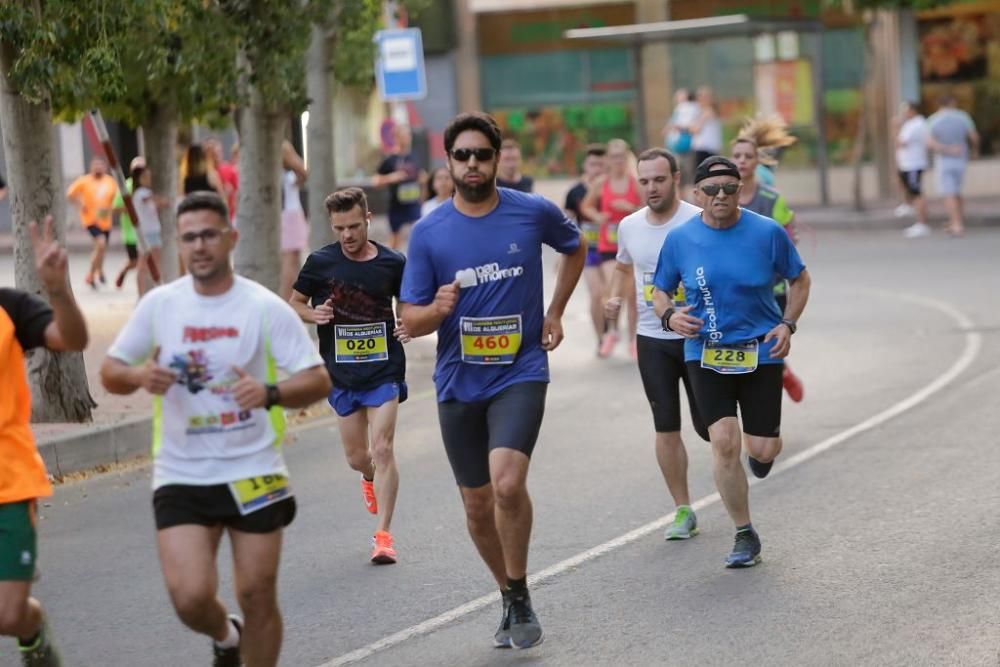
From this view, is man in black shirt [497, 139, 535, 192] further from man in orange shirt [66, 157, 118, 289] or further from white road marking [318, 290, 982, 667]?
man in orange shirt [66, 157, 118, 289]

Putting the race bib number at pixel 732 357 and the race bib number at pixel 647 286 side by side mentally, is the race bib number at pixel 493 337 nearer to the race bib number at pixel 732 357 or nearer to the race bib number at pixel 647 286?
the race bib number at pixel 732 357

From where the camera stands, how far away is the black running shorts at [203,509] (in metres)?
5.75

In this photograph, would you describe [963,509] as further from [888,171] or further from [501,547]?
[888,171]

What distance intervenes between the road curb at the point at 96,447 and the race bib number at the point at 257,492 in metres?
6.24

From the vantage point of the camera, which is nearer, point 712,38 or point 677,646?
point 677,646

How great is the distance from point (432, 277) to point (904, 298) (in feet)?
42.1

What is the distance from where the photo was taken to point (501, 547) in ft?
23.5

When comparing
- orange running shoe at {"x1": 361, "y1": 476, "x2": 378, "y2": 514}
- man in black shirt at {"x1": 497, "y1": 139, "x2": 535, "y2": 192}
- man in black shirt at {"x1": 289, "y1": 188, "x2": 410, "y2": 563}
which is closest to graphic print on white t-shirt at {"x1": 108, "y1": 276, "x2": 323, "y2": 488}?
man in black shirt at {"x1": 289, "y1": 188, "x2": 410, "y2": 563}

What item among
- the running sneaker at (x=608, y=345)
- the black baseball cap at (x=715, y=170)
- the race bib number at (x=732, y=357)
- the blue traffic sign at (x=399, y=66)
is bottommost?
the running sneaker at (x=608, y=345)

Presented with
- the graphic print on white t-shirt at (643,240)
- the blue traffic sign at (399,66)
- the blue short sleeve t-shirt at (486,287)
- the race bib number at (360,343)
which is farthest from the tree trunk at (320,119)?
the blue short sleeve t-shirt at (486,287)

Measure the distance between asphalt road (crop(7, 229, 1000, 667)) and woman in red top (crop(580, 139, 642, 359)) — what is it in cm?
210

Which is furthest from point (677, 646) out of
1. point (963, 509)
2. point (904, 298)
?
point (904, 298)

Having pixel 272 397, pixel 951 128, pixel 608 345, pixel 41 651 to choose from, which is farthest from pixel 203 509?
pixel 951 128

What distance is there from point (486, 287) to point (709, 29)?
2441 centimetres
